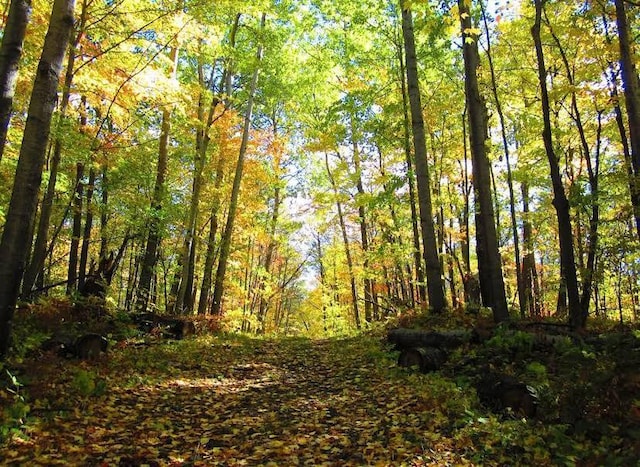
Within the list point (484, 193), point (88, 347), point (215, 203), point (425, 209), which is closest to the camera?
point (88, 347)

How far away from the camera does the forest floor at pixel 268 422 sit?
394cm

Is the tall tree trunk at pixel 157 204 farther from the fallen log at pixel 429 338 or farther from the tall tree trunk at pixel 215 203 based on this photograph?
the fallen log at pixel 429 338

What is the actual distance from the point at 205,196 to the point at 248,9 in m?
6.65

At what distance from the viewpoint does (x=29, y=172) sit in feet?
17.9

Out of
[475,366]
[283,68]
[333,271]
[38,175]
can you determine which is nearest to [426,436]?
[475,366]

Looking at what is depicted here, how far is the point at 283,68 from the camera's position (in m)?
15.8

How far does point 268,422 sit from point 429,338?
3.81m

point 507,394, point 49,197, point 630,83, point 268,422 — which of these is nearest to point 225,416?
point 268,422

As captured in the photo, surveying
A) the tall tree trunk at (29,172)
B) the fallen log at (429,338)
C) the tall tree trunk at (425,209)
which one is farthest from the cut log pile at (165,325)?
the tall tree trunk at (425,209)

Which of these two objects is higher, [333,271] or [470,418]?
[333,271]

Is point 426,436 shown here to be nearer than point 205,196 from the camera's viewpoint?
Yes

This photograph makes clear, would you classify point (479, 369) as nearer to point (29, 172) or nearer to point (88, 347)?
point (88, 347)

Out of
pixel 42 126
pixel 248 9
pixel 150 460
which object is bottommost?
pixel 150 460

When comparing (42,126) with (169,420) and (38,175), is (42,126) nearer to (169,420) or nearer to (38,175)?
(38,175)
